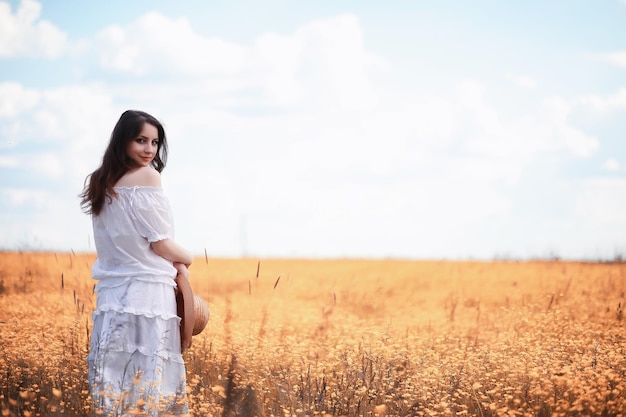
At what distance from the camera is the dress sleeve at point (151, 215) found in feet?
15.1

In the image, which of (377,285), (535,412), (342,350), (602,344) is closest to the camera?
(535,412)

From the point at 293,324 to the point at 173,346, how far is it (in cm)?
438

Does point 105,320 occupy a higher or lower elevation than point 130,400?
higher

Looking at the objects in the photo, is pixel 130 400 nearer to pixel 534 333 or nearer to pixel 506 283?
pixel 534 333

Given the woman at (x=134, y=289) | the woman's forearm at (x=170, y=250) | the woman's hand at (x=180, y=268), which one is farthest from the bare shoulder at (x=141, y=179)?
the woman's hand at (x=180, y=268)

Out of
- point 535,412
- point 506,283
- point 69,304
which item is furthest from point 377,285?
point 535,412

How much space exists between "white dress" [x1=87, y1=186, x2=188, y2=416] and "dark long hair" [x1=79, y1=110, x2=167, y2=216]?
99 mm

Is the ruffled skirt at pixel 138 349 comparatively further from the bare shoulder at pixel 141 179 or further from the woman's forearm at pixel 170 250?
the bare shoulder at pixel 141 179

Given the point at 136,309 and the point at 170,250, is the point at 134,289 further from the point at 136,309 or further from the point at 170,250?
the point at 170,250

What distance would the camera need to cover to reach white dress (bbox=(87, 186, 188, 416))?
462 centimetres

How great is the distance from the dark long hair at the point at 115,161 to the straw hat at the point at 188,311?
0.81 metres

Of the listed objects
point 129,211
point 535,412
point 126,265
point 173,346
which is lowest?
point 535,412

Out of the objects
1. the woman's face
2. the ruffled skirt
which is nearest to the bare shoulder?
the woman's face

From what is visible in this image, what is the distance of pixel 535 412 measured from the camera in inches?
204
